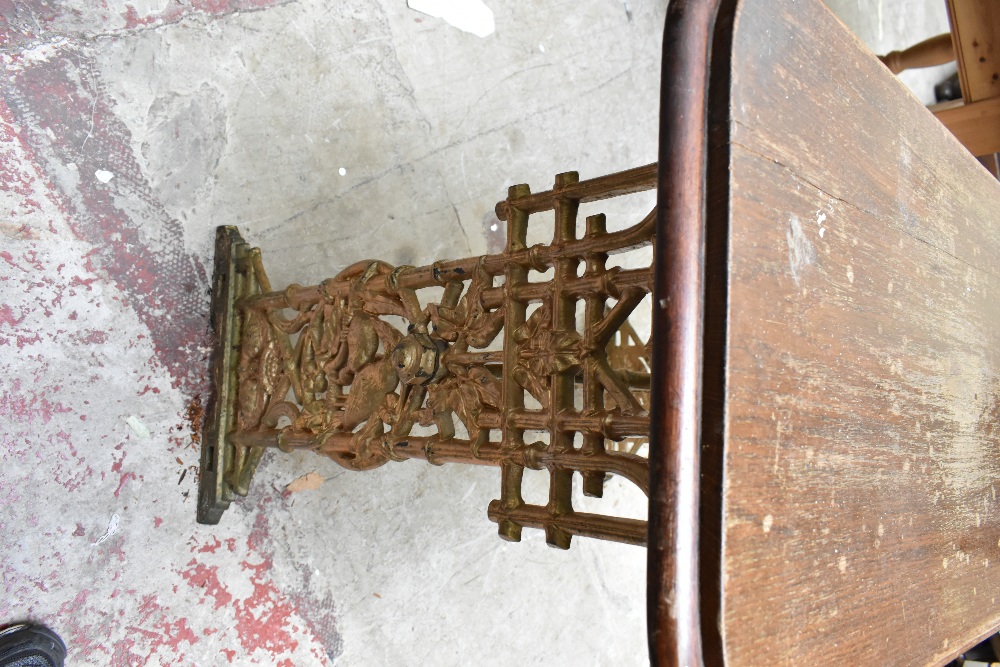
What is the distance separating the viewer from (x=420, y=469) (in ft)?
8.01

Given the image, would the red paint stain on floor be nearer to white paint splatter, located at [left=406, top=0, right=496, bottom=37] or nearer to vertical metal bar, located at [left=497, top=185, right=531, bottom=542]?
vertical metal bar, located at [left=497, top=185, right=531, bottom=542]

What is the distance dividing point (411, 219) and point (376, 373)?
991 mm

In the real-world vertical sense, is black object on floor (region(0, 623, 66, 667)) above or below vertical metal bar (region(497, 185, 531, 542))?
below

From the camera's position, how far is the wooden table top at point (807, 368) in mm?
906

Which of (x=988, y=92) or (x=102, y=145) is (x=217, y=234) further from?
(x=988, y=92)

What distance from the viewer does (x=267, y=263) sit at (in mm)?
2150

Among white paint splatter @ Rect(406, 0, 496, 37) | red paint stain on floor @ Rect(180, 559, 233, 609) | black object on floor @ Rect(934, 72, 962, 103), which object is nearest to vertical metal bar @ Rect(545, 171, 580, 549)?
red paint stain on floor @ Rect(180, 559, 233, 609)

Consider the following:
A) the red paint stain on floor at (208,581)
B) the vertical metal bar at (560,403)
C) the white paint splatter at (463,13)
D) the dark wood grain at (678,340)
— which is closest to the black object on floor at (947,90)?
the white paint splatter at (463,13)

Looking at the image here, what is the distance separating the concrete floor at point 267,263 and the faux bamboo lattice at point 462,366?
0.54ft

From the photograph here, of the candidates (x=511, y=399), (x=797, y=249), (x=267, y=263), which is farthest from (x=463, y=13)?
(x=797, y=249)

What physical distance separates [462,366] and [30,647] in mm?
1103

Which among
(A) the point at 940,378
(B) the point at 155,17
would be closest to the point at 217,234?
(B) the point at 155,17

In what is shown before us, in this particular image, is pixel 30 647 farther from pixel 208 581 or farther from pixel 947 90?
pixel 947 90

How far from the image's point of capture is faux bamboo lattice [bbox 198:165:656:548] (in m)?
1.21
